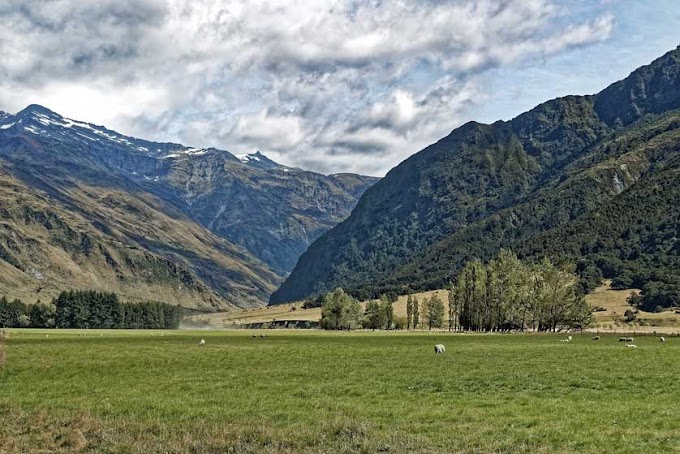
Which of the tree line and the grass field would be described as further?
the tree line

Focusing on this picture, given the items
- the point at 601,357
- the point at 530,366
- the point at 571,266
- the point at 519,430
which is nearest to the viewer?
the point at 519,430

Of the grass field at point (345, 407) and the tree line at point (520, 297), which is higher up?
the tree line at point (520, 297)

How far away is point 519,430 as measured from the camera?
27.4 metres

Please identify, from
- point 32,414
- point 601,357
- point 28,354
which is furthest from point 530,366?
point 28,354

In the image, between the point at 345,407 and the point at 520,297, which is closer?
the point at 345,407

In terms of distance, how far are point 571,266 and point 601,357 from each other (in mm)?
114357

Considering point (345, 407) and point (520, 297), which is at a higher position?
point (520, 297)

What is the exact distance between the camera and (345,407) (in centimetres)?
3391

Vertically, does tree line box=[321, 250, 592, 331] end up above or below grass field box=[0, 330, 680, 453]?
above

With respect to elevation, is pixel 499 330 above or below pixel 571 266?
below

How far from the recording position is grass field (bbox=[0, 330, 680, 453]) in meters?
26.1

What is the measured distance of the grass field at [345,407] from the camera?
26.1 metres

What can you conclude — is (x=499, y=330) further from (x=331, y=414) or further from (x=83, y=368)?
(x=331, y=414)

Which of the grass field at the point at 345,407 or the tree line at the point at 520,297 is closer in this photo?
the grass field at the point at 345,407
